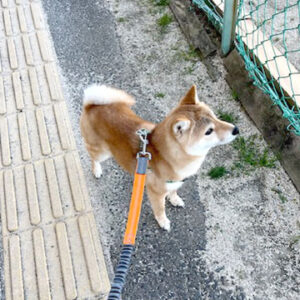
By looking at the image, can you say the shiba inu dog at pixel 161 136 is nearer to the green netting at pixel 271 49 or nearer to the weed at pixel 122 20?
the green netting at pixel 271 49

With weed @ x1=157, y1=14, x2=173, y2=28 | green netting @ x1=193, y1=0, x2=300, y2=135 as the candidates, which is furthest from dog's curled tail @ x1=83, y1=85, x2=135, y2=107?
weed @ x1=157, y1=14, x2=173, y2=28

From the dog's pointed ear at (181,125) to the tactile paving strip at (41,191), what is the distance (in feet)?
3.39

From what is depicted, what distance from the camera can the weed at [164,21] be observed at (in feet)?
11.7

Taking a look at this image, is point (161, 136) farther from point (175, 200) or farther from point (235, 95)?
point (235, 95)

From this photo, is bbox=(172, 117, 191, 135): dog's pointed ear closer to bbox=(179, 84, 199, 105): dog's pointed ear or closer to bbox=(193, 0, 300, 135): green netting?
bbox=(179, 84, 199, 105): dog's pointed ear

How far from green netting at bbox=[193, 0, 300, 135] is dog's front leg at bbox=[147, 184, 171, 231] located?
109cm

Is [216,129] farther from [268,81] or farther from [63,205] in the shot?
[63,205]

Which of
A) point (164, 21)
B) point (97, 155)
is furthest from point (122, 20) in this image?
point (97, 155)

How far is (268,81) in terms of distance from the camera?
2.63 m

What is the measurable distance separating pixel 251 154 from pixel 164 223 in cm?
90

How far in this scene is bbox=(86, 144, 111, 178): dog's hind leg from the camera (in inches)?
96.5

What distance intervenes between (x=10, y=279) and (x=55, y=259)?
0.32 meters

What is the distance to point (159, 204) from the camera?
227cm

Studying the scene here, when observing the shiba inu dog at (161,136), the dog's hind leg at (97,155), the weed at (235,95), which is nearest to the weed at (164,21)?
the weed at (235,95)
